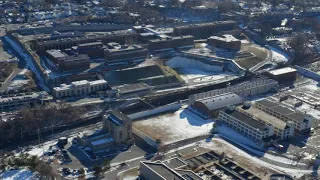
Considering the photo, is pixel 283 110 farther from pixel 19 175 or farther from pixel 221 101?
pixel 19 175

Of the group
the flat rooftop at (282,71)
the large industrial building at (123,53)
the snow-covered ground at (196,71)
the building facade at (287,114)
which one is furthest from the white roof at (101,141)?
the flat rooftop at (282,71)

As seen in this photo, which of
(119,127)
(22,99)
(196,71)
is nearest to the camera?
(119,127)

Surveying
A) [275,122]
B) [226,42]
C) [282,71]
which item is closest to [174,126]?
[275,122]

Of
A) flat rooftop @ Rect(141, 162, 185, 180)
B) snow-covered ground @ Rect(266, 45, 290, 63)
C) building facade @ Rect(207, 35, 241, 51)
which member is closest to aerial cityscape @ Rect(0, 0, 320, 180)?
flat rooftop @ Rect(141, 162, 185, 180)

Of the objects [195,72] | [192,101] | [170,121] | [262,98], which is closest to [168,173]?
[170,121]

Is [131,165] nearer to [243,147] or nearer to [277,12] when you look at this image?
[243,147]

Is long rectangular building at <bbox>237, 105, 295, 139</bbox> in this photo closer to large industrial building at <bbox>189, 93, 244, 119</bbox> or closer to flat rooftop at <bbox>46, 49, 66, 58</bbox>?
large industrial building at <bbox>189, 93, 244, 119</bbox>

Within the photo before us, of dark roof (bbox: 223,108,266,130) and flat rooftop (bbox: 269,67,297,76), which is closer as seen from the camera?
dark roof (bbox: 223,108,266,130)
